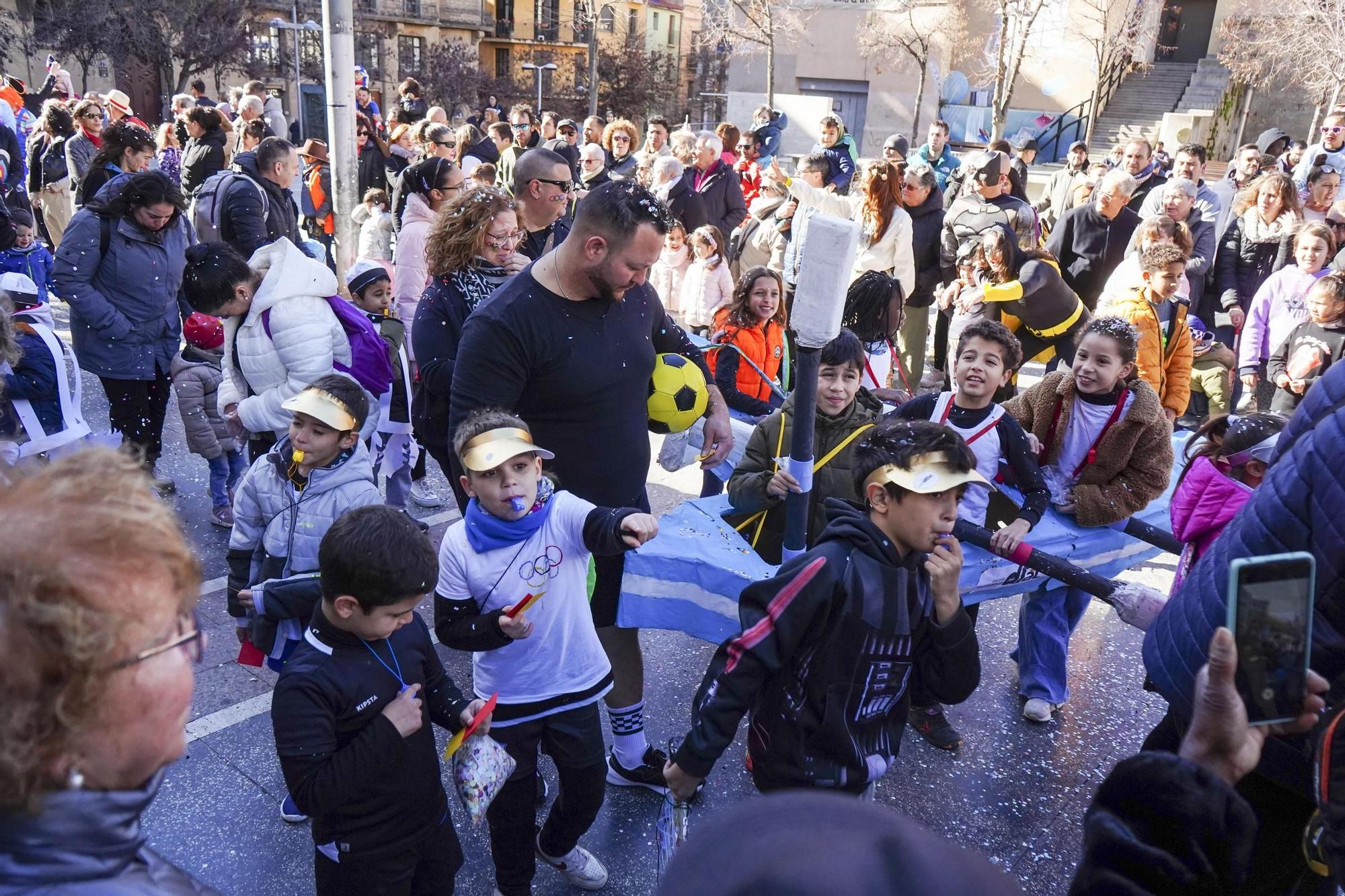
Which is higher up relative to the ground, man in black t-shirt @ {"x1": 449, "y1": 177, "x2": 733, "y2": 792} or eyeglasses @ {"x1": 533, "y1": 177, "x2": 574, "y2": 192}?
eyeglasses @ {"x1": 533, "y1": 177, "x2": 574, "y2": 192}

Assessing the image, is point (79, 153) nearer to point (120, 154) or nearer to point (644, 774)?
point (120, 154)

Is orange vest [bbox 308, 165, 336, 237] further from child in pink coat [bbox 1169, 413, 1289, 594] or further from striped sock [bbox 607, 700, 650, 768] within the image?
child in pink coat [bbox 1169, 413, 1289, 594]

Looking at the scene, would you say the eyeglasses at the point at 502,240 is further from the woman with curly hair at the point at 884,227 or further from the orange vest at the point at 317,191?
the orange vest at the point at 317,191

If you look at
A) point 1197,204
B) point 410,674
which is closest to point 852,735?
point 410,674

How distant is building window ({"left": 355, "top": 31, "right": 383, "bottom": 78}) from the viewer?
42188mm

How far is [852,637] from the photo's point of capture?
2.27 metres

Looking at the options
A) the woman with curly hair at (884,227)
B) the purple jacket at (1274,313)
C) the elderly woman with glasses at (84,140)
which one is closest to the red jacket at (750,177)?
the woman with curly hair at (884,227)

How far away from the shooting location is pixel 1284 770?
2.02 meters

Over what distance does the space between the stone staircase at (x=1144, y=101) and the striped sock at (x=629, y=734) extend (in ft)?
97.9

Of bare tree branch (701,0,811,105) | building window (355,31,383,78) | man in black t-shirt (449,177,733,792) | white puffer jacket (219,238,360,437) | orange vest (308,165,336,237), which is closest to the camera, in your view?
man in black t-shirt (449,177,733,792)

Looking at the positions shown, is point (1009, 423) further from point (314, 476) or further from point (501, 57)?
point (501, 57)

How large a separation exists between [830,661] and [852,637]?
0.08 m

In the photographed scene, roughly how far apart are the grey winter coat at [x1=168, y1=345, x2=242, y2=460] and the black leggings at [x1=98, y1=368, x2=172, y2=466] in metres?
0.15

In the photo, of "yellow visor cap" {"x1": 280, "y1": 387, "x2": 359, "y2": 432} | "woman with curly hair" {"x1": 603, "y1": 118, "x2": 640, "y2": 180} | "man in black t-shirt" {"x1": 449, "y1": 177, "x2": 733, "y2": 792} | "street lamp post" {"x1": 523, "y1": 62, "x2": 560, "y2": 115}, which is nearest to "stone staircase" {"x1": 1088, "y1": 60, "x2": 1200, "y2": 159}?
"street lamp post" {"x1": 523, "y1": 62, "x2": 560, "y2": 115}
